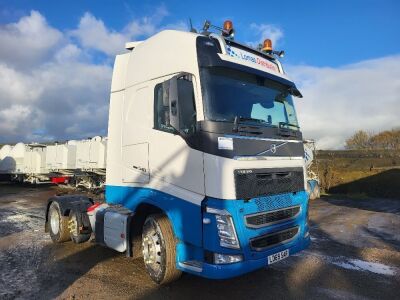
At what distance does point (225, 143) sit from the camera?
4766 millimetres

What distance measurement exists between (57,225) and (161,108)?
4255mm

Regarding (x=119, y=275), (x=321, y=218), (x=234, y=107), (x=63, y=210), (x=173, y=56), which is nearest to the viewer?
(x=234, y=107)

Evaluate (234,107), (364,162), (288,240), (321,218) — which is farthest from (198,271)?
(364,162)

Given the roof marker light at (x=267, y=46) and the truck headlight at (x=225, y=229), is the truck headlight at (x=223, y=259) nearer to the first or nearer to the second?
the truck headlight at (x=225, y=229)

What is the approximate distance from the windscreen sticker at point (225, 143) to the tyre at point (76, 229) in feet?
13.4

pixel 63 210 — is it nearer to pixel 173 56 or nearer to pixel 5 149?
pixel 173 56

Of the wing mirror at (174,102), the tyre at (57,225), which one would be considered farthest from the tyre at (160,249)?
the tyre at (57,225)

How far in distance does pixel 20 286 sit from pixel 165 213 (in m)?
2.37

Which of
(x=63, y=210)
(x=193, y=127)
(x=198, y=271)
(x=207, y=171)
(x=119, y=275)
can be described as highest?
(x=193, y=127)

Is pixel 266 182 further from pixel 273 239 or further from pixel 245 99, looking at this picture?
pixel 245 99

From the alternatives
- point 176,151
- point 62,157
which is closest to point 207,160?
point 176,151

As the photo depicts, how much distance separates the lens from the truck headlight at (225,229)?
182 inches

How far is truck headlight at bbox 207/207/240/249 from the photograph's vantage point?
4.63 meters

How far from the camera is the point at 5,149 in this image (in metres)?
27.0
